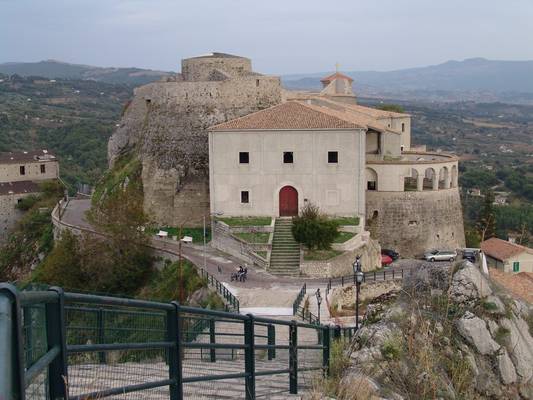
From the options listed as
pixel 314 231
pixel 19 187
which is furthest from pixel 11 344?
pixel 19 187

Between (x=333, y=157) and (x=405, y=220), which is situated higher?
(x=333, y=157)

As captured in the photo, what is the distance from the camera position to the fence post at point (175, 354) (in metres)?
5.89

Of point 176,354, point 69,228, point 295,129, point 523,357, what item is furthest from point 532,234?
point 176,354

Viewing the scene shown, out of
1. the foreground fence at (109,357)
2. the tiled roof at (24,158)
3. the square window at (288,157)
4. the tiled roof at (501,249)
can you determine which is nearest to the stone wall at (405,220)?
the square window at (288,157)

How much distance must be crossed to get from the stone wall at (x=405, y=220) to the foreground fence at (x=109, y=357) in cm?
2616

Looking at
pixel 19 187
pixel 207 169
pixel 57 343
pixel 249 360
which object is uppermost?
pixel 57 343

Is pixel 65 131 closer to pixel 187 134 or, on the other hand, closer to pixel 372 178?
pixel 187 134

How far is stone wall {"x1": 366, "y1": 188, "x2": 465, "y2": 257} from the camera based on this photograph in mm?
36812

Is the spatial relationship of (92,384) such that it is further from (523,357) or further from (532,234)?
(532,234)

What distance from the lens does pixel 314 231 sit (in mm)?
29734

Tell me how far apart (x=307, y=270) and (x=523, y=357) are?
1931 cm

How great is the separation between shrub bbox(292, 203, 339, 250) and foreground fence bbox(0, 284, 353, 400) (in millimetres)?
18603

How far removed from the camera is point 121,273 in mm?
33188

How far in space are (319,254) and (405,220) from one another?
863 centimetres
